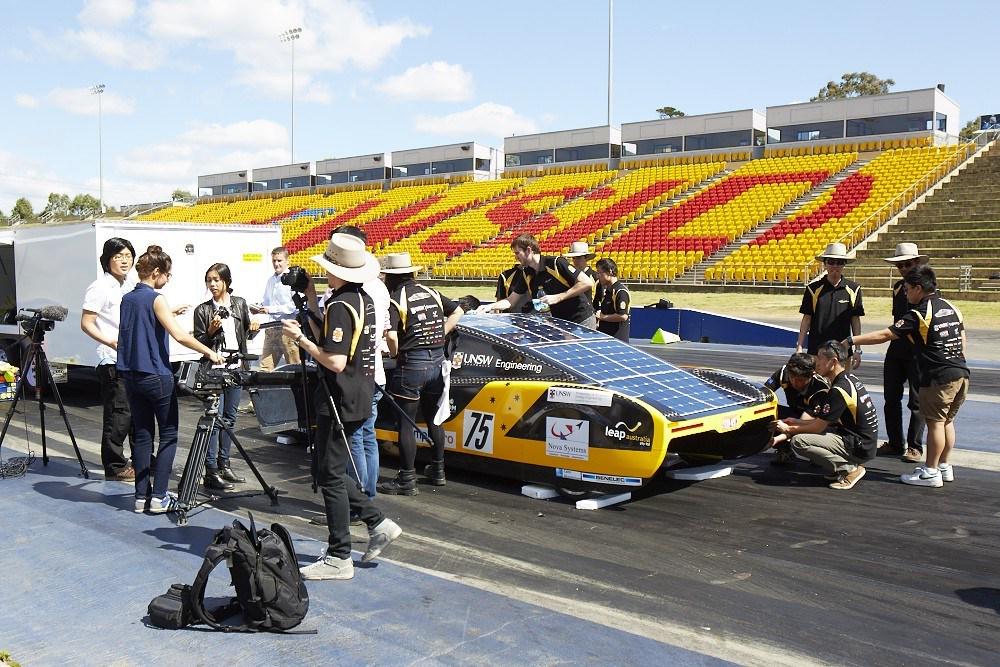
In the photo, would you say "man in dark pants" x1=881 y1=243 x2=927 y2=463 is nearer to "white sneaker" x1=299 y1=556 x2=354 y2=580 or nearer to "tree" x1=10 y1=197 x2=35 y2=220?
"white sneaker" x1=299 y1=556 x2=354 y2=580

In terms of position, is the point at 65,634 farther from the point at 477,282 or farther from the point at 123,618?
the point at 477,282

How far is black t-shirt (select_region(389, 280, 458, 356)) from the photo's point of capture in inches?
239

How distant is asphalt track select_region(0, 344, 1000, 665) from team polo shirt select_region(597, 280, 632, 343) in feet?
9.36

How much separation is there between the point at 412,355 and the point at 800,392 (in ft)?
10.7

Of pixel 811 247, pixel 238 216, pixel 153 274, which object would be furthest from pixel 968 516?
pixel 238 216

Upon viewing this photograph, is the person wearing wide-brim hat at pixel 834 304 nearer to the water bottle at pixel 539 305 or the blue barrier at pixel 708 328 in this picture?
the water bottle at pixel 539 305

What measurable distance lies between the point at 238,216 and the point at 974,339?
5422 cm

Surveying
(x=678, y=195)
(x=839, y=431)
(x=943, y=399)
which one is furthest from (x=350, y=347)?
(x=678, y=195)

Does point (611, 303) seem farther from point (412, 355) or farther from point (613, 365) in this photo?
point (412, 355)

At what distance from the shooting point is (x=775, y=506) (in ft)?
19.5

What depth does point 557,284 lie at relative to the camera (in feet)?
27.3

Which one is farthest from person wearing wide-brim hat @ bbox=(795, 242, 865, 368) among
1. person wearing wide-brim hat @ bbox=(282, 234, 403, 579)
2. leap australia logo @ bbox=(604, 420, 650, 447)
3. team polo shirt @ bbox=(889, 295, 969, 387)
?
person wearing wide-brim hat @ bbox=(282, 234, 403, 579)

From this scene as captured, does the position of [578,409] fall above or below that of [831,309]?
below

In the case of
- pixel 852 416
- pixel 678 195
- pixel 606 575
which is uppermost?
pixel 678 195
